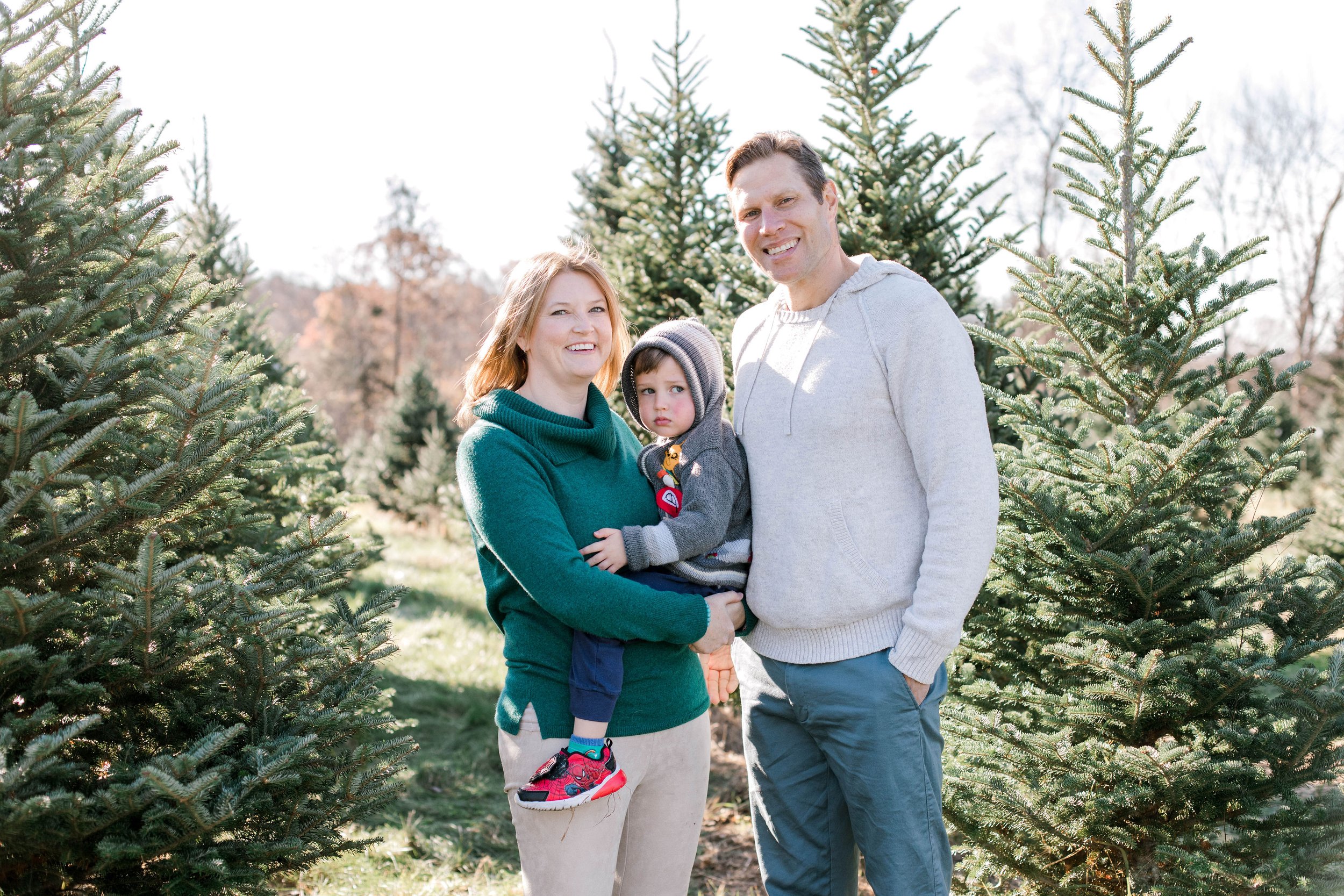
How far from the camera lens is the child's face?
2.54m

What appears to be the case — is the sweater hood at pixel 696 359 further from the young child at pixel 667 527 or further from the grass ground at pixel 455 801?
the grass ground at pixel 455 801

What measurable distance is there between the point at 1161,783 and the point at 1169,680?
0.36 meters

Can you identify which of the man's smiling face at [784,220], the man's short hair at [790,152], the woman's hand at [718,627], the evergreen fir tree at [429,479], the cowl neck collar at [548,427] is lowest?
the evergreen fir tree at [429,479]

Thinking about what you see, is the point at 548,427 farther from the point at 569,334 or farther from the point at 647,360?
the point at 647,360

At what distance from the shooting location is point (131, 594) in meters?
2.44

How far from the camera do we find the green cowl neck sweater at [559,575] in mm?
2043

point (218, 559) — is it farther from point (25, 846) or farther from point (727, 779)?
point (727, 779)

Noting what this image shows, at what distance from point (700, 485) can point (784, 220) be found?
2.59 feet

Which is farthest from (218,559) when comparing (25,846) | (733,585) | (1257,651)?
(1257,651)

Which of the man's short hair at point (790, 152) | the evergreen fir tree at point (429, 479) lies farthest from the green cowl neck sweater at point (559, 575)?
the evergreen fir tree at point (429, 479)

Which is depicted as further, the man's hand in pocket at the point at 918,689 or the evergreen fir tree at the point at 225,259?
the evergreen fir tree at the point at 225,259

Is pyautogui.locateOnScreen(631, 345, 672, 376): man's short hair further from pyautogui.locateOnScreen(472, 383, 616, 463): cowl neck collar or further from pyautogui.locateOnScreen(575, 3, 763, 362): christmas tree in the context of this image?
pyautogui.locateOnScreen(575, 3, 763, 362): christmas tree

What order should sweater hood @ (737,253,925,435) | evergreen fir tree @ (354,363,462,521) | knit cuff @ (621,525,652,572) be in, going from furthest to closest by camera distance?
evergreen fir tree @ (354,363,462,521)
sweater hood @ (737,253,925,435)
knit cuff @ (621,525,652,572)

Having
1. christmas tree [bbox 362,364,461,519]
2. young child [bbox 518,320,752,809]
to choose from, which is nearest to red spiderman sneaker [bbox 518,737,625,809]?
young child [bbox 518,320,752,809]
